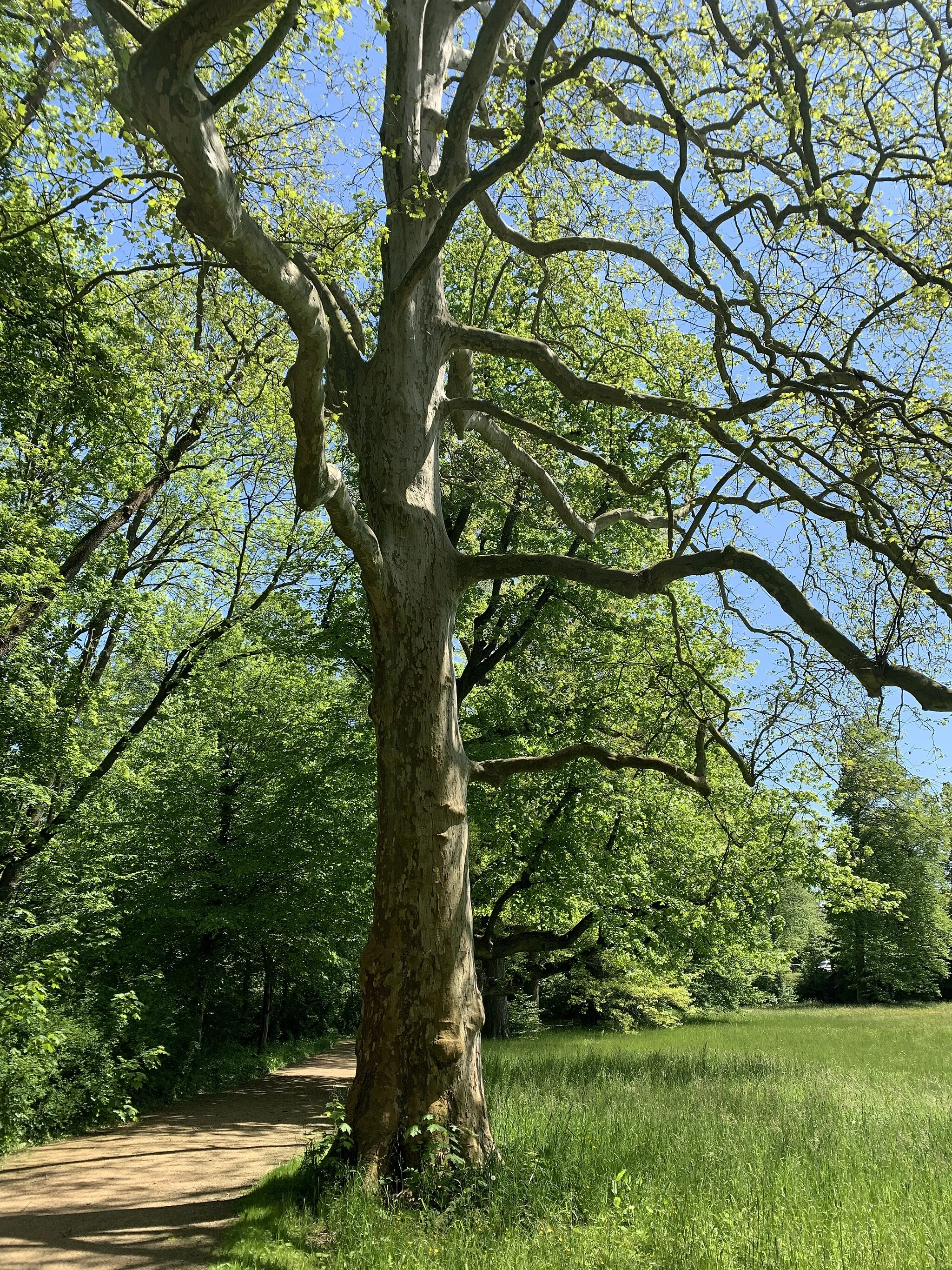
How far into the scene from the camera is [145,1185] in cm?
707

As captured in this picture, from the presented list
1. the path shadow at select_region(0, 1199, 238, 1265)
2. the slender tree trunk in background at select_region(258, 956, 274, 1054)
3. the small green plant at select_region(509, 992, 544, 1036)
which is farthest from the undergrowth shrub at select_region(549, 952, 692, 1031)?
the path shadow at select_region(0, 1199, 238, 1265)

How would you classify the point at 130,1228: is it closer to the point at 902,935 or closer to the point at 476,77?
the point at 476,77

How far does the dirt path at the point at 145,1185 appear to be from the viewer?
205 inches

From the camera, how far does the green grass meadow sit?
4156 mm

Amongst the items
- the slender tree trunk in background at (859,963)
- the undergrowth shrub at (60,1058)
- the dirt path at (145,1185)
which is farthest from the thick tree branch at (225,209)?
the slender tree trunk in background at (859,963)

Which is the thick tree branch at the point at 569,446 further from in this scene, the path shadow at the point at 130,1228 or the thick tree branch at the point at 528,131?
the path shadow at the point at 130,1228

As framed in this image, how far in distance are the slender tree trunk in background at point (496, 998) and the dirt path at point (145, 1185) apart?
517cm

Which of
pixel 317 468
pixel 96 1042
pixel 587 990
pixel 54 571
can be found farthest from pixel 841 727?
pixel 587 990

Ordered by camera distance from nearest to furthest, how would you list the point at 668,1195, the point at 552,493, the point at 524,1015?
1. the point at 668,1195
2. the point at 552,493
3. the point at 524,1015

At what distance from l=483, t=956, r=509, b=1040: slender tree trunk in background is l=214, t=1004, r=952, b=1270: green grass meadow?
660 cm

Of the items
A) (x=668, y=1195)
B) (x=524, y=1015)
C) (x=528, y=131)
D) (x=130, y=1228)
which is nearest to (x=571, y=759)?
(x=668, y=1195)

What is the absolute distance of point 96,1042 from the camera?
10.4 meters

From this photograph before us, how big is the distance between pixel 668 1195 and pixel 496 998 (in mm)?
12824

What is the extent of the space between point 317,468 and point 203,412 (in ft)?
29.1
